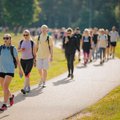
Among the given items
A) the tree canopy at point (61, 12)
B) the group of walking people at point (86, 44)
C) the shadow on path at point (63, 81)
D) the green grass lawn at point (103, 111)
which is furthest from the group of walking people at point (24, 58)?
the tree canopy at point (61, 12)

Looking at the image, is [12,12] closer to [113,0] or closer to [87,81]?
[113,0]

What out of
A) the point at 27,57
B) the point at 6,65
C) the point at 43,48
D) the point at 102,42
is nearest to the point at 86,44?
the point at 102,42

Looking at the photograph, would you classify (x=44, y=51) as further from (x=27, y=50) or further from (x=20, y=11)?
(x=20, y=11)

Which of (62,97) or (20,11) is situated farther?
(20,11)

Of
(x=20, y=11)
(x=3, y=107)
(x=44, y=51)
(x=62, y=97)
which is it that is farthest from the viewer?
(x=20, y=11)

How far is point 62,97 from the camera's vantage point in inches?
501

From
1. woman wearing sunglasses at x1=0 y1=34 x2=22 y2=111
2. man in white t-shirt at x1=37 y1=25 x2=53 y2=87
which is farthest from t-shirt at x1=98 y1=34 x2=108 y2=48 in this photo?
woman wearing sunglasses at x1=0 y1=34 x2=22 y2=111

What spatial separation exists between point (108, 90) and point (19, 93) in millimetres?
2586

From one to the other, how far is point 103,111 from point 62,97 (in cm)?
239

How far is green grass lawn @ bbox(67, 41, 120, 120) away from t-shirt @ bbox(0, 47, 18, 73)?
1.91 m

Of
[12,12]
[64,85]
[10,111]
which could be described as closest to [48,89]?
[64,85]

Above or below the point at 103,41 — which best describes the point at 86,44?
below

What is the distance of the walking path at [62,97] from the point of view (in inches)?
407

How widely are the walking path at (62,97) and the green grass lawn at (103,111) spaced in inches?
10.3
